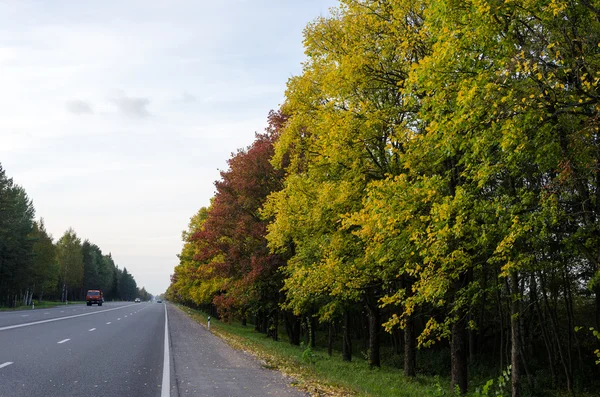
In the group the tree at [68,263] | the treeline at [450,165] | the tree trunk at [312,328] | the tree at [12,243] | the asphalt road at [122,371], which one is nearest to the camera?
the treeline at [450,165]

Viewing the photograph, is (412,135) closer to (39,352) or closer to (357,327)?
(39,352)

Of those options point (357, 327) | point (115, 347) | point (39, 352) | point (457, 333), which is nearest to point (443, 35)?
point (457, 333)

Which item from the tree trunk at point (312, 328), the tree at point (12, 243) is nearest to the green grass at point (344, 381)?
the tree trunk at point (312, 328)

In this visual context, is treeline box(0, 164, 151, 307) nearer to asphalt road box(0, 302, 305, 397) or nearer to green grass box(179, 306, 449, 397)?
asphalt road box(0, 302, 305, 397)

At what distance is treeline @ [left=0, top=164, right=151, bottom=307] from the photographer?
67.6m

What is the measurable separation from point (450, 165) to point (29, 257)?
252 ft

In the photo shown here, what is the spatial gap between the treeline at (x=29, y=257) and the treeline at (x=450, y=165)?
57203 millimetres

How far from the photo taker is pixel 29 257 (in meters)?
74.5

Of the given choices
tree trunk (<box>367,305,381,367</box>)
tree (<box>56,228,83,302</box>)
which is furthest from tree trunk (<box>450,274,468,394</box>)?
tree (<box>56,228,83,302</box>)

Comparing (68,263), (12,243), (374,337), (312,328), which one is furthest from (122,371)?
(68,263)

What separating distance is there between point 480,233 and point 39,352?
477 inches

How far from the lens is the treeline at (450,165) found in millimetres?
8109

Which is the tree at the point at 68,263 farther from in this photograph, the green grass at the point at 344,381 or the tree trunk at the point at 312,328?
the green grass at the point at 344,381

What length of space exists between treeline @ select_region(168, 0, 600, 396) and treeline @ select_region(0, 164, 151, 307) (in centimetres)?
5720
